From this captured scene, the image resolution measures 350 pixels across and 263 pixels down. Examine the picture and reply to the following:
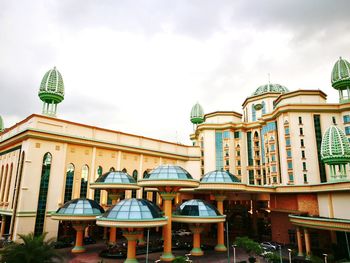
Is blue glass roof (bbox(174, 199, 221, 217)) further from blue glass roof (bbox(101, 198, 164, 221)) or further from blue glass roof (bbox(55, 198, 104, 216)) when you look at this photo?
blue glass roof (bbox(55, 198, 104, 216))

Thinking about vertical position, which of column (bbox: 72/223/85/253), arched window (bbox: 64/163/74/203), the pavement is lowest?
the pavement

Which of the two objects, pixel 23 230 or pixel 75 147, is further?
pixel 75 147

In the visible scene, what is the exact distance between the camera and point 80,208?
3041 cm

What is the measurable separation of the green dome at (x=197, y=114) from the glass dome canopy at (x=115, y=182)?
36.8 m

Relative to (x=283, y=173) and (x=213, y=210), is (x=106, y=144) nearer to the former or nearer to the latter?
(x=213, y=210)

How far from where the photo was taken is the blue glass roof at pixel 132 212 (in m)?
24.0

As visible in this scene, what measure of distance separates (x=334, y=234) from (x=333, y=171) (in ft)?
24.3

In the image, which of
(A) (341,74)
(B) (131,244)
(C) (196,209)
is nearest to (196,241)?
(C) (196,209)

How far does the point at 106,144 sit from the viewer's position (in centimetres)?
4147

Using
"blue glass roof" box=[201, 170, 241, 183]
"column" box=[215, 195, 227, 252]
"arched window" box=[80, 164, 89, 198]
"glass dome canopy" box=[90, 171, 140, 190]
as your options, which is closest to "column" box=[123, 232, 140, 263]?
"glass dome canopy" box=[90, 171, 140, 190]

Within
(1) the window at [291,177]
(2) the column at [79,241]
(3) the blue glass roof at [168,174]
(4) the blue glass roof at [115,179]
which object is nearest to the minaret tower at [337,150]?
(1) the window at [291,177]

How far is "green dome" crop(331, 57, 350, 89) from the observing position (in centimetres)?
4625

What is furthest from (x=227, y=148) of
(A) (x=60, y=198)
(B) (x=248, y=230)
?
(A) (x=60, y=198)

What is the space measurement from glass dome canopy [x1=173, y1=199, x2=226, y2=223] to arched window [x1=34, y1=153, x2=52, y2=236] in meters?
16.8
